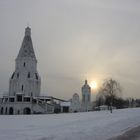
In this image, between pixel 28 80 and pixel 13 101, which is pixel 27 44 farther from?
pixel 13 101

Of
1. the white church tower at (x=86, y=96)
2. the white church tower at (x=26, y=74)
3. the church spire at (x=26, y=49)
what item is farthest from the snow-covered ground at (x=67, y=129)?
the church spire at (x=26, y=49)

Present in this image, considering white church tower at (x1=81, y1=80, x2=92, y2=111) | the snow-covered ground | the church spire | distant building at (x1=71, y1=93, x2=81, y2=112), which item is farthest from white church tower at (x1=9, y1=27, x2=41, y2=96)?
the snow-covered ground

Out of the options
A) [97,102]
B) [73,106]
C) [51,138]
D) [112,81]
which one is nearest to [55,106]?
[73,106]

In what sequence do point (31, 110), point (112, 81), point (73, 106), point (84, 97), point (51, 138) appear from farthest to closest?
point (84, 97)
point (73, 106)
point (31, 110)
point (112, 81)
point (51, 138)

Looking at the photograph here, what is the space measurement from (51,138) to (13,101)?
296 feet

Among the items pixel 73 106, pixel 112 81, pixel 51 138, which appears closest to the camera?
pixel 51 138

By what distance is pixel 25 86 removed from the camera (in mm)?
114688

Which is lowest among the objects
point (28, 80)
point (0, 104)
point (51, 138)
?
point (51, 138)

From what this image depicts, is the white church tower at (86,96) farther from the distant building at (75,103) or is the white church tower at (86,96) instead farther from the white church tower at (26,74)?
the white church tower at (26,74)

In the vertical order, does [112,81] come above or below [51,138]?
above

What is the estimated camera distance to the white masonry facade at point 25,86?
106 meters

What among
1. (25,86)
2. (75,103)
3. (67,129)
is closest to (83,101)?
(75,103)

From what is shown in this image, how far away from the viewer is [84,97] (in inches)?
4715

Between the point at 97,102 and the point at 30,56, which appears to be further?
the point at 97,102
